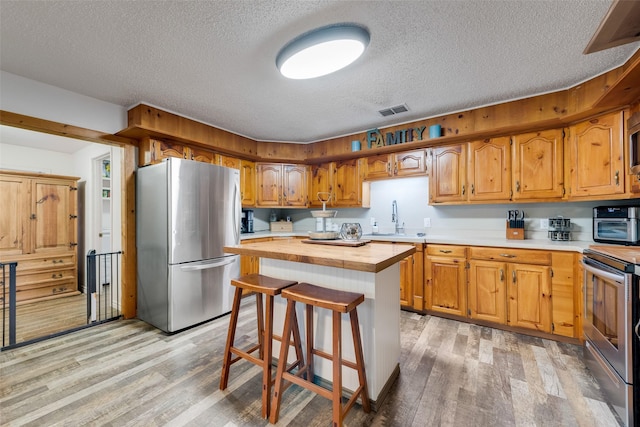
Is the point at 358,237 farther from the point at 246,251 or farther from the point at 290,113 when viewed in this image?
the point at 290,113

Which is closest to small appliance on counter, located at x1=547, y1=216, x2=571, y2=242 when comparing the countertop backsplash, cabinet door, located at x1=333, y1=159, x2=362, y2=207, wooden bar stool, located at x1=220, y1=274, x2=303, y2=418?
the countertop backsplash

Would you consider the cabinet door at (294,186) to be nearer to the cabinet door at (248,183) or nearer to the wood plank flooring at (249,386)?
the cabinet door at (248,183)

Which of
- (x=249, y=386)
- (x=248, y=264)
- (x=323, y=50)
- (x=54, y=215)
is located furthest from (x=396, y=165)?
(x=54, y=215)

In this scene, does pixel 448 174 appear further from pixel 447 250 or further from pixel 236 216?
pixel 236 216

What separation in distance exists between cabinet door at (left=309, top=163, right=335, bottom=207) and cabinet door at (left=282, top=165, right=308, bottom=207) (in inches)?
4.6

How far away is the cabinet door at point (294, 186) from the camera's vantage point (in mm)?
4473

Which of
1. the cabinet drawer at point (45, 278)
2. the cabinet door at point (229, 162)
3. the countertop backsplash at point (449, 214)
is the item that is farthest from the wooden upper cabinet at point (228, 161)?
the cabinet drawer at point (45, 278)

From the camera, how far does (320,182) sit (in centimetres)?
444

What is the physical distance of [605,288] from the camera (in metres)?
1.78

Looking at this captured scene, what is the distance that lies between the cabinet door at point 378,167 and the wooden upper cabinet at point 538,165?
4.66 ft

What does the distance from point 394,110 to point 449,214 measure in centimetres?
152

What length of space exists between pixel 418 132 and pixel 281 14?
90.1 inches

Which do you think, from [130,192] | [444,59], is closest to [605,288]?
[444,59]

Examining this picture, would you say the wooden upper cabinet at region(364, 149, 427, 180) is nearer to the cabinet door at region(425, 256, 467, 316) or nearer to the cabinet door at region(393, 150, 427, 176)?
the cabinet door at region(393, 150, 427, 176)
